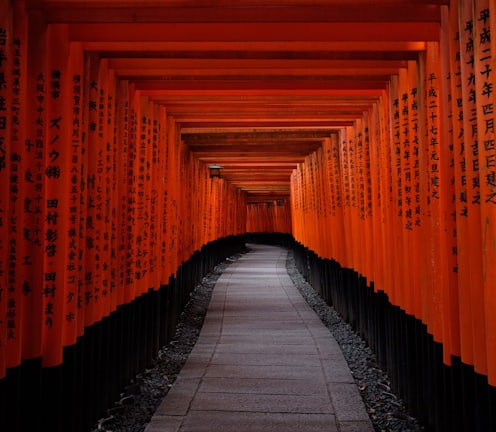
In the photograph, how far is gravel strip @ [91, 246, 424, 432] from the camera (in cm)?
402

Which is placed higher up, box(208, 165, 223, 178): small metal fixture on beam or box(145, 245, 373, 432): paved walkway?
box(208, 165, 223, 178): small metal fixture on beam

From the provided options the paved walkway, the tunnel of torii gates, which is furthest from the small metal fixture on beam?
the tunnel of torii gates

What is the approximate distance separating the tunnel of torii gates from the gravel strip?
14 cm

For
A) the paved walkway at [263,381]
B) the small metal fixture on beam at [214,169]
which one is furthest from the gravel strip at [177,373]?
the small metal fixture on beam at [214,169]

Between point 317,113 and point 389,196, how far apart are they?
1.84 m

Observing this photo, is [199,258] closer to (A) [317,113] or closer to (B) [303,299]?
(B) [303,299]

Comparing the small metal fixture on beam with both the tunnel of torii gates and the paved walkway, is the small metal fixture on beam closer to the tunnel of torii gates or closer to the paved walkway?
the paved walkway

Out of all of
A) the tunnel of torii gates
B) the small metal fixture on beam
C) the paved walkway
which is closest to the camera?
the tunnel of torii gates

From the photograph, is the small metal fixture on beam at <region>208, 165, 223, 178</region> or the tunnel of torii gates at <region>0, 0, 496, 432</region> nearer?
the tunnel of torii gates at <region>0, 0, 496, 432</region>

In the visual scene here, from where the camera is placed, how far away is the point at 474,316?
105 inches

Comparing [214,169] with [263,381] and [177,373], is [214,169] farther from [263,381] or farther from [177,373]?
[263,381]

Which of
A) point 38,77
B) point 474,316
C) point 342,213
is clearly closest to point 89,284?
point 38,77

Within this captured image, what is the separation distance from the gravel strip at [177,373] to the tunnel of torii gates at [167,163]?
5.6 inches

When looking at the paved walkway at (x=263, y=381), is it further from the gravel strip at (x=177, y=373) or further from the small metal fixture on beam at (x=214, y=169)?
the small metal fixture on beam at (x=214, y=169)
